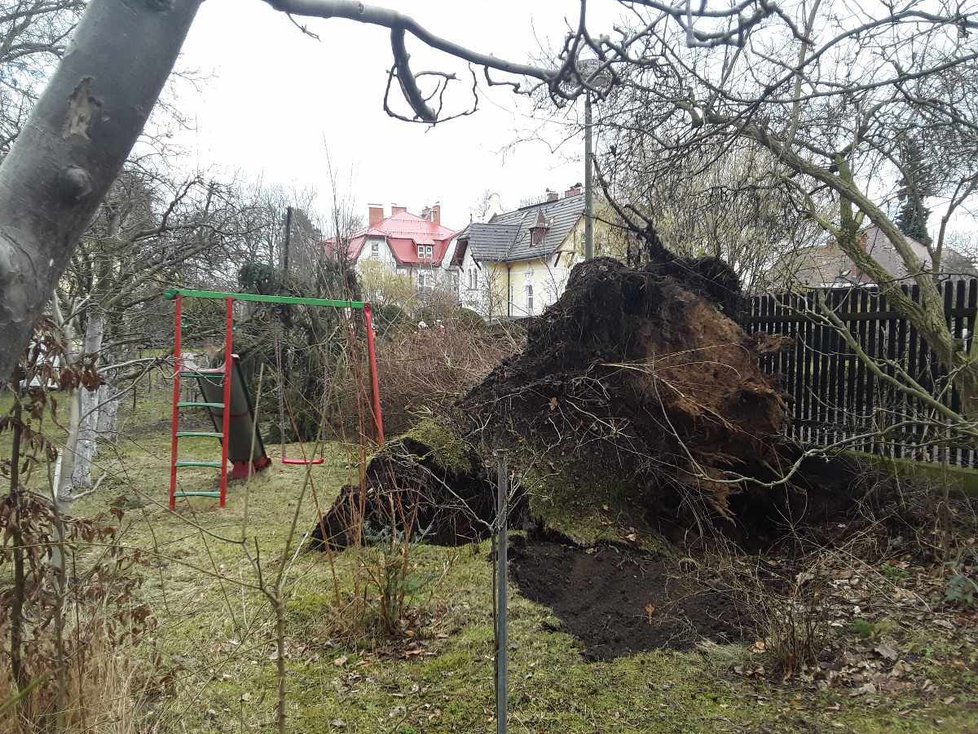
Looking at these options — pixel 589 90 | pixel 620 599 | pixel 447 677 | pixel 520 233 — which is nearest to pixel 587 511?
pixel 620 599

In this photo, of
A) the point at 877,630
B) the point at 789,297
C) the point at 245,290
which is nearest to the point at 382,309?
the point at 245,290

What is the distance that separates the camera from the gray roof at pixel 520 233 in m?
27.5

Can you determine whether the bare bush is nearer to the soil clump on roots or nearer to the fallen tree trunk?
the fallen tree trunk

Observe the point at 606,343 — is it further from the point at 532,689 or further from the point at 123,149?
the point at 123,149

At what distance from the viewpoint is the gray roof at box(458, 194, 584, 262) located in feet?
90.3

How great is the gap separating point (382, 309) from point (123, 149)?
1250 cm

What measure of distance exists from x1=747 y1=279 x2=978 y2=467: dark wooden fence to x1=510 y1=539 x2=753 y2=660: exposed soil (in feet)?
6.69

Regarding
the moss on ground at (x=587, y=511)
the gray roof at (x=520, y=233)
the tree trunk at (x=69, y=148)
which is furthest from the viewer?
the gray roof at (x=520, y=233)

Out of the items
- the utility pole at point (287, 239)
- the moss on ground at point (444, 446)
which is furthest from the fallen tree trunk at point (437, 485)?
the utility pole at point (287, 239)

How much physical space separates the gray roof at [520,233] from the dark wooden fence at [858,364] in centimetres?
1980

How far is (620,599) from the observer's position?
4.17m

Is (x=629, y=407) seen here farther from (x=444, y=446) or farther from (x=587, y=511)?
(x=444, y=446)

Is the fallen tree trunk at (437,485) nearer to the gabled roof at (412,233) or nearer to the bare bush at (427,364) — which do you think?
the bare bush at (427,364)

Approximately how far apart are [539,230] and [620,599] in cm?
2591
